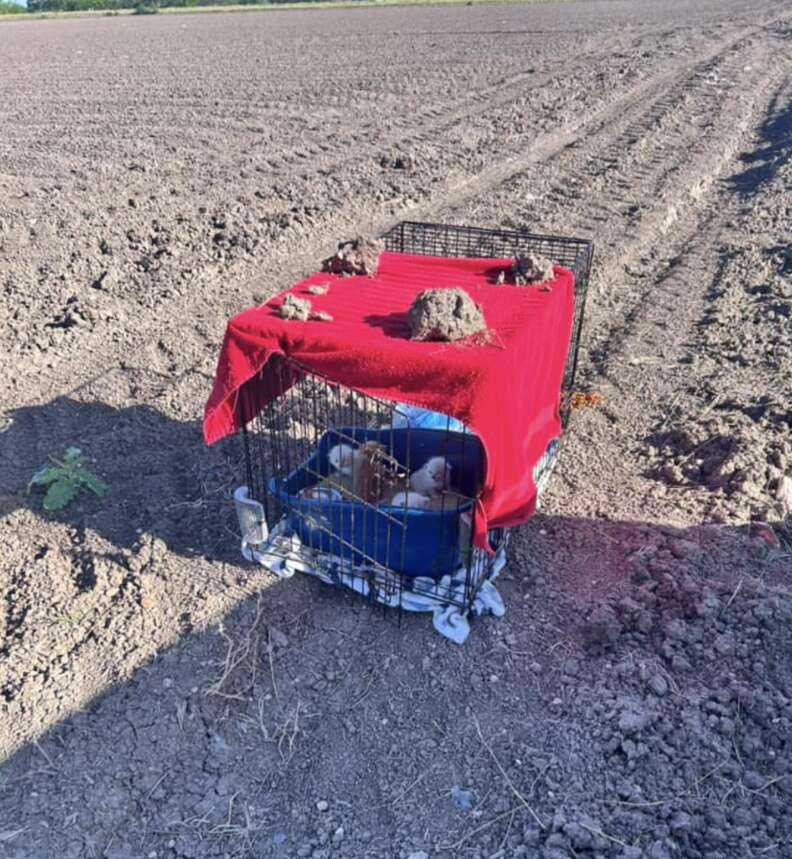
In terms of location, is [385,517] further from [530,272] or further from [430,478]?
[530,272]

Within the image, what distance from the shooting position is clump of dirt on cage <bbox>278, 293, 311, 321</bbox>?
3.76 metres

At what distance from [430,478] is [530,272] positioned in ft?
4.09

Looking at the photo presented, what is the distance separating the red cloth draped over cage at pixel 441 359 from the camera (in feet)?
11.0

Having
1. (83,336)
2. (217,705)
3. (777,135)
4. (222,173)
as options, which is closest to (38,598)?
(217,705)

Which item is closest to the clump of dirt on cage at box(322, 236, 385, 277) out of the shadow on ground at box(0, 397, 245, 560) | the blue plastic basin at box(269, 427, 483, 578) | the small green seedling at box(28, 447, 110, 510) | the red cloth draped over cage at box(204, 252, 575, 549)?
the red cloth draped over cage at box(204, 252, 575, 549)

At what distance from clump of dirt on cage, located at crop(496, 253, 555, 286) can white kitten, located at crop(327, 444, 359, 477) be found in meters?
1.23

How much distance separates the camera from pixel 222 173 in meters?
11.1

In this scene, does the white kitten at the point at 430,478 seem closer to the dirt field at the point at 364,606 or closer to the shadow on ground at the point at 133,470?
the dirt field at the point at 364,606

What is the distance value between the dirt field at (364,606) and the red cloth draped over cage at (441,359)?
805mm

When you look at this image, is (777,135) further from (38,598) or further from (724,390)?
(38,598)

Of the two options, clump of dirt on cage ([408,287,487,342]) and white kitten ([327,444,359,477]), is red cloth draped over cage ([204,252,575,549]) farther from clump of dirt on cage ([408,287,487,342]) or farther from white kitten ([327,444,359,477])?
white kitten ([327,444,359,477])

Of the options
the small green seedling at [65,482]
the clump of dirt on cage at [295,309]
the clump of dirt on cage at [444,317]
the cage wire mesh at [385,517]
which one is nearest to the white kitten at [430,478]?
the cage wire mesh at [385,517]

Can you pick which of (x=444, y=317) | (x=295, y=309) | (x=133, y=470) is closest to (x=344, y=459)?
(x=295, y=309)

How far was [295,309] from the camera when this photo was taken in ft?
12.4
